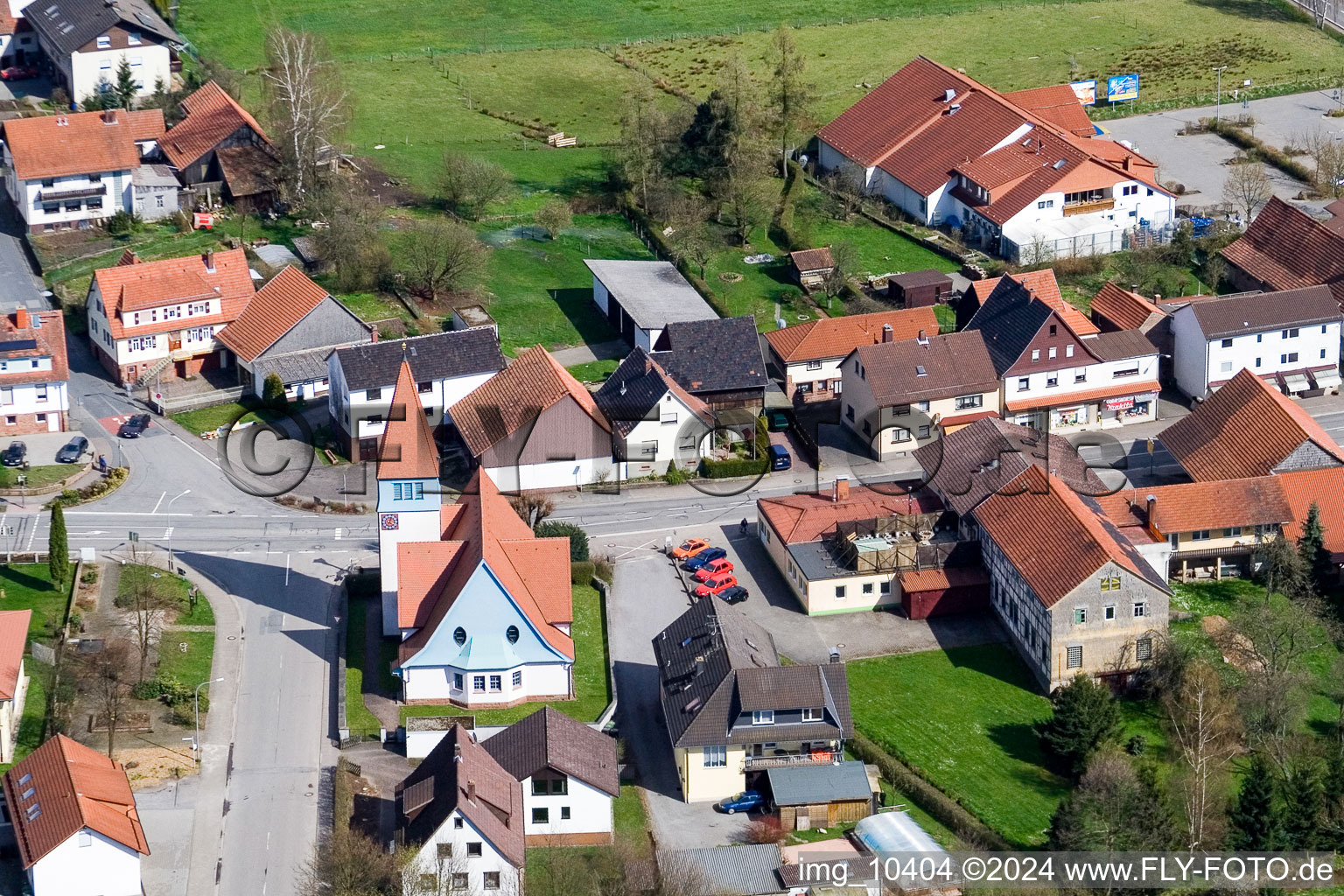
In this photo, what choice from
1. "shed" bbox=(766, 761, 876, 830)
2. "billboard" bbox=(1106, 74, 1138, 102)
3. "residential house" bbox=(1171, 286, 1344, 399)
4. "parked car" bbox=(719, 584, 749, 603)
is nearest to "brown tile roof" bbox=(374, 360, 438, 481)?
"parked car" bbox=(719, 584, 749, 603)

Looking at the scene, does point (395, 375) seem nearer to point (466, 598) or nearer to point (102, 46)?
point (466, 598)

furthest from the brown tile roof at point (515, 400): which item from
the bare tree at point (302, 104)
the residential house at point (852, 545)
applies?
the bare tree at point (302, 104)

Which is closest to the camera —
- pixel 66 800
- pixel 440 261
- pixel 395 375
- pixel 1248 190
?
pixel 66 800

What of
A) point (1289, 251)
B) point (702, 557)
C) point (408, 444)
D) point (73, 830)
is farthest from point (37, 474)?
point (1289, 251)

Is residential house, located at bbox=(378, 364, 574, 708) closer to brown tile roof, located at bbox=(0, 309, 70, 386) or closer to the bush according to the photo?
the bush

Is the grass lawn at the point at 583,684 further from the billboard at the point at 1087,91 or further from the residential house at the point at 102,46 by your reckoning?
the billboard at the point at 1087,91

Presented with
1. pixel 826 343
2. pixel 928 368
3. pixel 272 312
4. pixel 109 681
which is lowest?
pixel 109 681

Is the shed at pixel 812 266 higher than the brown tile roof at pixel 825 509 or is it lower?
higher

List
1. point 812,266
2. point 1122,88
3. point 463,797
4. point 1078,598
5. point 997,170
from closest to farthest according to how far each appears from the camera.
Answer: point 463,797 < point 1078,598 < point 812,266 < point 997,170 < point 1122,88
